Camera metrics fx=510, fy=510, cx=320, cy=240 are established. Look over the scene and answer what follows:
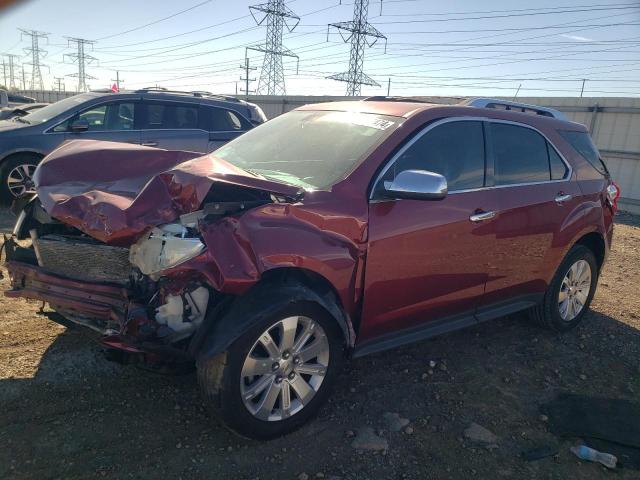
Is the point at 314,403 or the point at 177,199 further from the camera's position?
the point at 314,403

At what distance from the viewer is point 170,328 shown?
8.78 feet

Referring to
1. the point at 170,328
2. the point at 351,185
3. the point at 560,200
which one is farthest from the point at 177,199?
the point at 560,200

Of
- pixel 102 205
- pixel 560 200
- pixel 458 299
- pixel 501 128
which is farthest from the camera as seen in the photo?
pixel 560 200

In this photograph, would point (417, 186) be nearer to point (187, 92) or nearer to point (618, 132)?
point (187, 92)

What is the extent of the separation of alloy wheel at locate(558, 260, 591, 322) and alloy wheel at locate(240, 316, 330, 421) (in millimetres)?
2660

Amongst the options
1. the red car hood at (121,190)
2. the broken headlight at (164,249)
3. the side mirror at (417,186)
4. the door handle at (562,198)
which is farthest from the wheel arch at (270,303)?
the door handle at (562,198)

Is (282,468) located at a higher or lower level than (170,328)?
lower

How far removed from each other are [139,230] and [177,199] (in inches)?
10.0

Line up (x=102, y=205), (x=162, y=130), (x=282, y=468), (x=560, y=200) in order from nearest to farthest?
(x=282, y=468)
(x=102, y=205)
(x=560, y=200)
(x=162, y=130)

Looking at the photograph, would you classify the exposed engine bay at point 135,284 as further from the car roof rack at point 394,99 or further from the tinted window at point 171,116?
the tinted window at point 171,116

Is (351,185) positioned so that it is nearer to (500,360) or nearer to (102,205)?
(102,205)

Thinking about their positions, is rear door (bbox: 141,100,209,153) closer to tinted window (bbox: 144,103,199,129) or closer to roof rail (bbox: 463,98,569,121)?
tinted window (bbox: 144,103,199,129)

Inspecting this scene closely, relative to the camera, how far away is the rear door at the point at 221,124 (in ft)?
28.0

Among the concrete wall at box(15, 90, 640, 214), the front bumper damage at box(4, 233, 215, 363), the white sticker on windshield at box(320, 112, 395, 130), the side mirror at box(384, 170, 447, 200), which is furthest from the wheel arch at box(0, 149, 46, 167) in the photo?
the concrete wall at box(15, 90, 640, 214)
